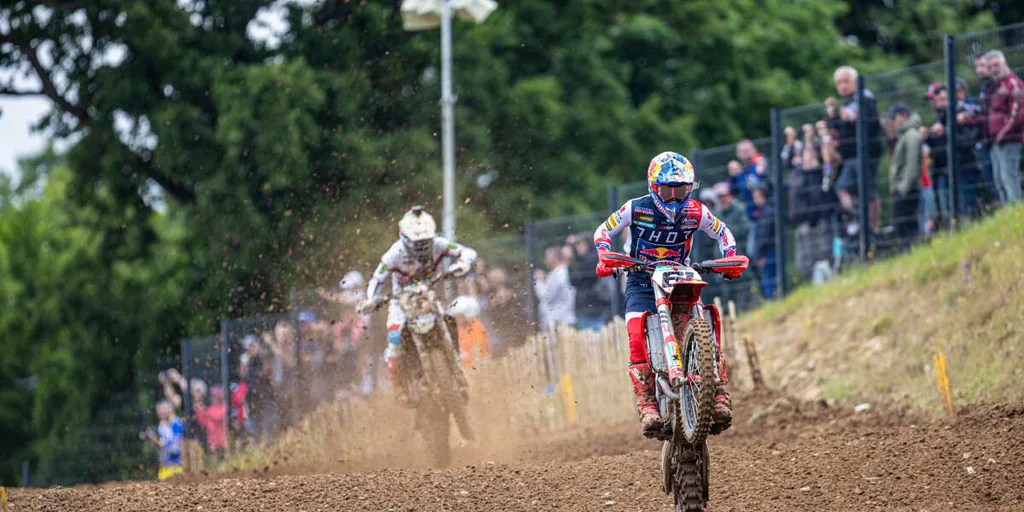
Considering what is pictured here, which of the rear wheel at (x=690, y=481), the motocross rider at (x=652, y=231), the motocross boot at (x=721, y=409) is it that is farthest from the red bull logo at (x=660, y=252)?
the rear wheel at (x=690, y=481)

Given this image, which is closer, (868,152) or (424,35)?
(868,152)

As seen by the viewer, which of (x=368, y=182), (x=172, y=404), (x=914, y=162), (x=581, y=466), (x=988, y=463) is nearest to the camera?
(x=988, y=463)

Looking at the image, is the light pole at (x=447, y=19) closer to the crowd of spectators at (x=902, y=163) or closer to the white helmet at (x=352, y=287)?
the white helmet at (x=352, y=287)

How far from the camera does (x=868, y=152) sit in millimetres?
18953

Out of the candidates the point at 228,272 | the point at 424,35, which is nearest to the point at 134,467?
the point at 228,272

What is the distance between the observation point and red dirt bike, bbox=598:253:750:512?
10.0 metres

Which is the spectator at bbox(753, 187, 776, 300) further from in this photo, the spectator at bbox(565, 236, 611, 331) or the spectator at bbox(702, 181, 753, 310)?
the spectator at bbox(565, 236, 611, 331)

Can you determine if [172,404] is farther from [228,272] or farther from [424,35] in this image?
[424,35]

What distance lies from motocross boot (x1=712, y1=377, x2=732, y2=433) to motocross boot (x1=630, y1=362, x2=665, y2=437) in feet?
1.92

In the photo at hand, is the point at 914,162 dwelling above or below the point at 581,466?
above

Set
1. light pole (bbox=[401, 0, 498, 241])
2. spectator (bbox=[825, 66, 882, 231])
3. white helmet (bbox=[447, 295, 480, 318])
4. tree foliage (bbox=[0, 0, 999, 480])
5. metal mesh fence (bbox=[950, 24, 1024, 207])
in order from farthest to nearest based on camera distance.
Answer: tree foliage (bbox=[0, 0, 999, 480]) < light pole (bbox=[401, 0, 498, 241]) < spectator (bbox=[825, 66, 882, 231]) < white helmet (bbox=[447, 295, 480, 318]) < metal mesh fence (bbox=[950, 24, 1024, 207])

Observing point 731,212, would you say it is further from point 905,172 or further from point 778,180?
point 905,172

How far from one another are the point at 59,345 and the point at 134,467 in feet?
36.9

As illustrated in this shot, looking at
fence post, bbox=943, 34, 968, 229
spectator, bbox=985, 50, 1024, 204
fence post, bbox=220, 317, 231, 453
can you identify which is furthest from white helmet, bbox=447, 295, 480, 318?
spectator, bbox=985, 50, 1024, 204
